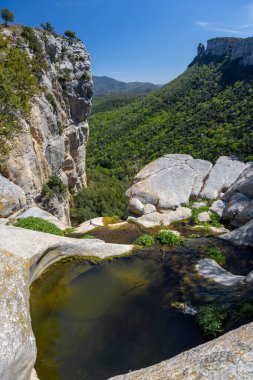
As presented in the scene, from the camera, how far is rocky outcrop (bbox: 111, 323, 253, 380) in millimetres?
3941

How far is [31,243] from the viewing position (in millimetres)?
9195

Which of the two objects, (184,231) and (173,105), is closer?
(184,231)

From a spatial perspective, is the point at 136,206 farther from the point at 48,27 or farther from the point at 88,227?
the point at 48,27

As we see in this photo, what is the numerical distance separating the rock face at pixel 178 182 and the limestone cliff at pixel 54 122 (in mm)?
8735

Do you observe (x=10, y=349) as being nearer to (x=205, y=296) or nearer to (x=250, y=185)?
(x=205, y=296)

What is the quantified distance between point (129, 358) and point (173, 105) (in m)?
79.3

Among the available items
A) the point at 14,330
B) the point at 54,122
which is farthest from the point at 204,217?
the point at 54,122

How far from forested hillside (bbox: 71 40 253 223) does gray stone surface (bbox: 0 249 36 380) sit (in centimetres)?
3158

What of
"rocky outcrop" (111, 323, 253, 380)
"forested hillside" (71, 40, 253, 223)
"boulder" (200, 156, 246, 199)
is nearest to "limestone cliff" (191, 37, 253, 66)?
"forested hillside" (71, 40, 253, 223)

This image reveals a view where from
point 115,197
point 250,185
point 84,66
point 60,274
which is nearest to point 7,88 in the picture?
point 60,274

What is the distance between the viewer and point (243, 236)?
13.2 m

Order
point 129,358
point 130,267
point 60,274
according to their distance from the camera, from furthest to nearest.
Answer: point 130,267
point 60,274
point 129,358

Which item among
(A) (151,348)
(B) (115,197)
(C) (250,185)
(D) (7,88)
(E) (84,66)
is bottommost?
(B) (115,197)

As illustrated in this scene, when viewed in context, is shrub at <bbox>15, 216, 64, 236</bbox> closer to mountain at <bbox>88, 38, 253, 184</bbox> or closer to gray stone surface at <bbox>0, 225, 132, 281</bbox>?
gray stone surface at <bbox>0, 225, 132, 281</bbox>
